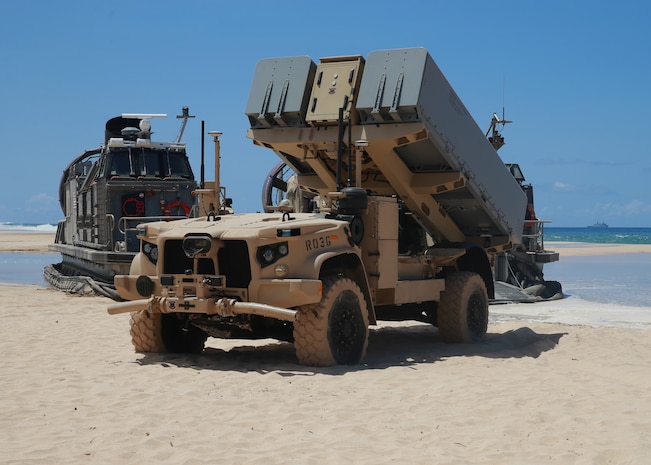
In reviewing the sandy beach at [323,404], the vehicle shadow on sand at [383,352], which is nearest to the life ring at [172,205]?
the vehicle shadow on sand at [383,352]

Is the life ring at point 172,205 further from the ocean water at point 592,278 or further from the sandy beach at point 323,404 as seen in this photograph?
the ocean water at point 592,278

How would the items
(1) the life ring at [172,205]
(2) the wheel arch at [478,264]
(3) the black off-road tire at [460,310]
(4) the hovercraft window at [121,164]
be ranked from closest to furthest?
1. (3) the black off-road tire at [460,310]
2. (2) the wheel arch at [478,264]
3. (4) the hovercraft window at [121,164]
4. (1) the life ring at [172,205]

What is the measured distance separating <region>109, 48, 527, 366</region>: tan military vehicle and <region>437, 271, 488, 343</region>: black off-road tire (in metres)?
0.02

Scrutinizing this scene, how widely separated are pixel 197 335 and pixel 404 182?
114 inches

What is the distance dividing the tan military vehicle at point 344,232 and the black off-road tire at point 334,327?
0.01 m

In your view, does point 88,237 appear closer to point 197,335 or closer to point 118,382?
point 197,335

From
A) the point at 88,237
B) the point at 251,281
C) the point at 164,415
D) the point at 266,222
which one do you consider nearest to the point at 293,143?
the point at 266,222

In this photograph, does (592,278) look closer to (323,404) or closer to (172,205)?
(172,205)

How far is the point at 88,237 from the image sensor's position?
62.8 ft

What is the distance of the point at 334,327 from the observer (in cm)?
893

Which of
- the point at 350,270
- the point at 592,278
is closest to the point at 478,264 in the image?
the point at 350,270

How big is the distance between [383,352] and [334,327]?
188cm

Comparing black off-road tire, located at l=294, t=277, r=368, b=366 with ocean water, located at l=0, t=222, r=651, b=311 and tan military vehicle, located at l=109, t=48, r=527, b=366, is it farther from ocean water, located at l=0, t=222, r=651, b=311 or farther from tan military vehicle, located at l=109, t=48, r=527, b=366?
ocean water, located at l=0, t=222, r=651, b=311

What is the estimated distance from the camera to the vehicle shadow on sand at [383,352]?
9.02 m
